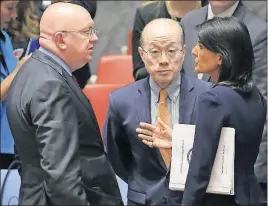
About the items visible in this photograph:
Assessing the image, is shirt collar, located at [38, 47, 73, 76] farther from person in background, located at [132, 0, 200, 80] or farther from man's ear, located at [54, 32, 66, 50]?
person in background, located at [132, 0, 200, 80]

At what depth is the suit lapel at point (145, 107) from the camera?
10.7 feet

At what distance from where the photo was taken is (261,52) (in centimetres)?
381

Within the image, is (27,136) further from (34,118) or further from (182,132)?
(182,132)

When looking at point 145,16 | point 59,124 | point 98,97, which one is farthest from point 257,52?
point 59,124

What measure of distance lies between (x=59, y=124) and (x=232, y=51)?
2.95ft

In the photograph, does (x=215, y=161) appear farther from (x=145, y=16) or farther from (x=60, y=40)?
(x=145, y=16)

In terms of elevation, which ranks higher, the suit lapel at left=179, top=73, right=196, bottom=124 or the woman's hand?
the suit lapel at left=179, top=73, right=196, bottom=124

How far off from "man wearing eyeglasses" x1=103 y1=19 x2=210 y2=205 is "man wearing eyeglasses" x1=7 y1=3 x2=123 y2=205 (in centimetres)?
49

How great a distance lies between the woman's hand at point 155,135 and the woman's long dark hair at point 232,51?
0.30m

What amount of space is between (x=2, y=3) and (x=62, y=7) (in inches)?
39.2

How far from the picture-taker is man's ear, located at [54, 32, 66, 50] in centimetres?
273

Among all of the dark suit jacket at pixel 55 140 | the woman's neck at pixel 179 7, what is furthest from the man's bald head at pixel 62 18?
the woman's neck at pixel 179 7

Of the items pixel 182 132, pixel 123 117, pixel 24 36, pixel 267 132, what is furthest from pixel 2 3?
pixel 267 132

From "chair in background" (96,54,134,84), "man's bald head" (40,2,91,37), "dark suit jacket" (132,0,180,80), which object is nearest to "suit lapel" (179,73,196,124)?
"man's bald head" (40,2,91,37)
